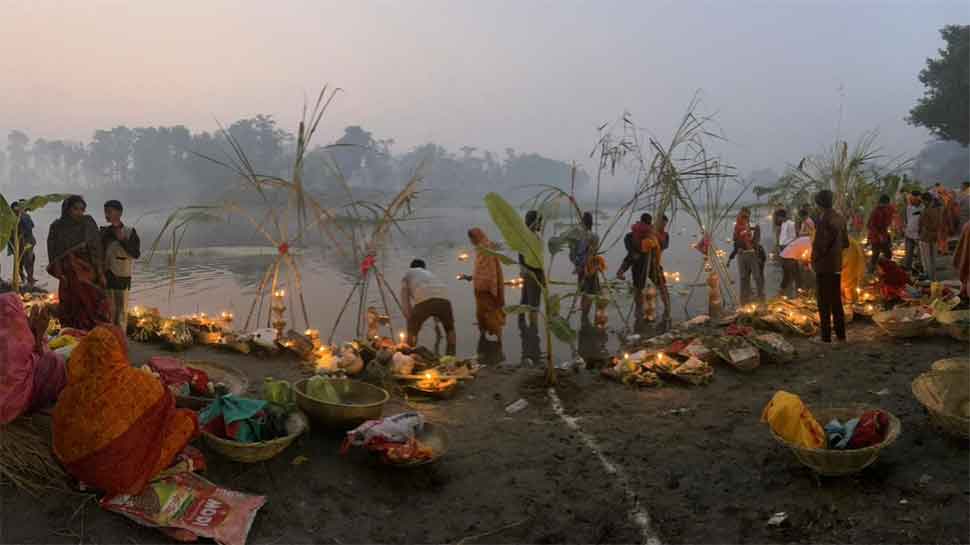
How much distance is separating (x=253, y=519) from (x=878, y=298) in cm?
764

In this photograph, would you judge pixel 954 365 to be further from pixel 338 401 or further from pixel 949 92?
pixel 949 92

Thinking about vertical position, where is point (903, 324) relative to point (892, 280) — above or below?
below

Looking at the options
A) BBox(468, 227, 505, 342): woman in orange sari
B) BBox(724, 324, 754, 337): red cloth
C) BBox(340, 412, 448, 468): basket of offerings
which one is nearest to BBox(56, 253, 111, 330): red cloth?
BBox(340, 412, 448, 468): basket of offerings

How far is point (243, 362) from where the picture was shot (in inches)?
232

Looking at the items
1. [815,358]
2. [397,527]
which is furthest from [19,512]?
[815,358]

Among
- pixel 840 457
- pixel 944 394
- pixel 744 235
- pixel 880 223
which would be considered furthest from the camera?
pixel 880 223

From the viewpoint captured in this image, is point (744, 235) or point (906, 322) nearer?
point (906, 322)

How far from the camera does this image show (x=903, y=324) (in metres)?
→ 6.20

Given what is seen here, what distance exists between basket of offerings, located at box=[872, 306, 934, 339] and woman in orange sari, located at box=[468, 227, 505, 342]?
3914 millimetres

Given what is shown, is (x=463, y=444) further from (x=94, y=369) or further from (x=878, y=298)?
(x=878, y=298)

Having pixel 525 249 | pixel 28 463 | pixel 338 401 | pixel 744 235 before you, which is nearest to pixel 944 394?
pixel 525 249

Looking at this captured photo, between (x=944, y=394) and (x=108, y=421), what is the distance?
477cm

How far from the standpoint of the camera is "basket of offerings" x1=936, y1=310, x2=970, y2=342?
596 cm

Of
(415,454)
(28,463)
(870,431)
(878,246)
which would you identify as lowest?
(415,454)
